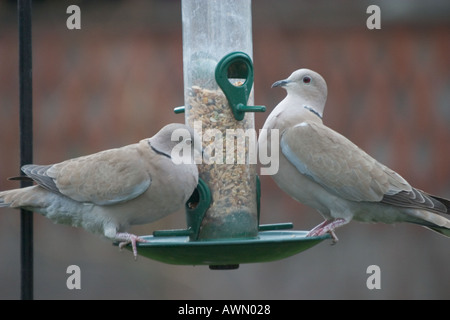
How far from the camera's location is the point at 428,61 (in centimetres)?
842

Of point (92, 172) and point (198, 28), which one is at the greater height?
point (198, 28)

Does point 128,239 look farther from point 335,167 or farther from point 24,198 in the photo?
point 335,167

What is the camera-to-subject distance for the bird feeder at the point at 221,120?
523 centimetres

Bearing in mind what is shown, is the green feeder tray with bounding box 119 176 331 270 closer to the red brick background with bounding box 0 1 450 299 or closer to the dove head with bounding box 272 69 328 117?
the dove head with bounding box 272 69 328 117

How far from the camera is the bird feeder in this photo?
5230 millimetres

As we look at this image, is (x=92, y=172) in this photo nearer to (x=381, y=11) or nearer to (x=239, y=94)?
(x=239, y=94)

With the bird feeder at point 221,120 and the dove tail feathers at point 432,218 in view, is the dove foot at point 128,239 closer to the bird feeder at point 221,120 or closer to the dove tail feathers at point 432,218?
the bird feeder at point 221,120

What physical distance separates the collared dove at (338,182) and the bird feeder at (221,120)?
0.27 metres

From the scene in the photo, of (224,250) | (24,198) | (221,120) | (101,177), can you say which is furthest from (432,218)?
(24,198)

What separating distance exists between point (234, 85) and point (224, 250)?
1320 mm

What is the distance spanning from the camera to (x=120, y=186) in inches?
198

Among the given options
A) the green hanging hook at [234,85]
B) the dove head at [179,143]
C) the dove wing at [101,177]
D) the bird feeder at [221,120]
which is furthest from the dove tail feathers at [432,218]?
the dove wing at [101,177]

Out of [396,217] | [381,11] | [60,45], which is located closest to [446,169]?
[381,11]

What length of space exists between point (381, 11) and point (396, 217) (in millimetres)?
3256
